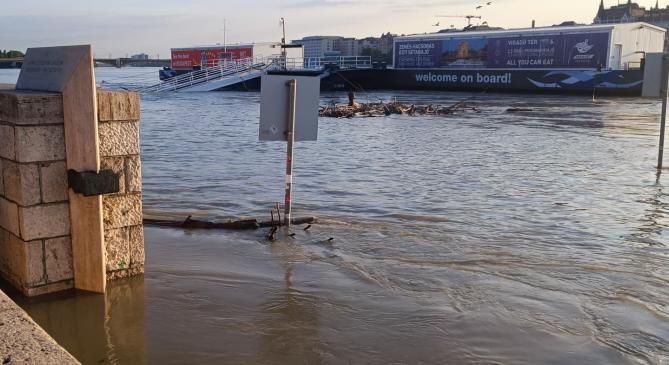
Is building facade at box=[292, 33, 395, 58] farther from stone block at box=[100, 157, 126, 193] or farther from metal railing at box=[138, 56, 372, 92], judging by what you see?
stone block at box=[100, 157, 126, 193]

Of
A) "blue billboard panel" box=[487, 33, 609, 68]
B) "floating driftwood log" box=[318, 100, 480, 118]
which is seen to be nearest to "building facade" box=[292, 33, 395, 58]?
"blue billboard panel" box=[487, 33, 609, 68]

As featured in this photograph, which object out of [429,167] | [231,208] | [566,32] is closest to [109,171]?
[231,208]

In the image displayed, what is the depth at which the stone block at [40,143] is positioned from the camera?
15.8 ft

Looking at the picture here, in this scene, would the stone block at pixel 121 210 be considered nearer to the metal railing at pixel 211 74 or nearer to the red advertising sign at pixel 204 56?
the metal railing at pixel 211 74

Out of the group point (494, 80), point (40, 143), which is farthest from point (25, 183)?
point (494, 80)

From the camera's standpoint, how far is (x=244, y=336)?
4.65 meters

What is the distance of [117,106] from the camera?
5.30m

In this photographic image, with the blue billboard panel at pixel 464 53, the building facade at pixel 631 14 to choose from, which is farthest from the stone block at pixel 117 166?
the building facade at pixel 631 14

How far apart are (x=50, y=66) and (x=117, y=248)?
155 cm

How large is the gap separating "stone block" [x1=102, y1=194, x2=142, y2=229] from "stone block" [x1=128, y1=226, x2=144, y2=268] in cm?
6

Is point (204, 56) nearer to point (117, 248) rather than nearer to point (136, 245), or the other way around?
point (136, 245)

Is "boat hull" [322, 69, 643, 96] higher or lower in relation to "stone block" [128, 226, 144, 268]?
higher

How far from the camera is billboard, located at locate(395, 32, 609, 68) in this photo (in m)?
51.3

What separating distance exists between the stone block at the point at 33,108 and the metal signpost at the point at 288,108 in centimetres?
285
